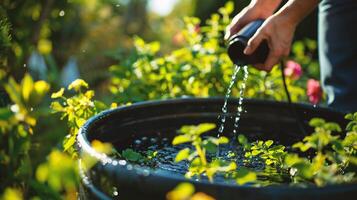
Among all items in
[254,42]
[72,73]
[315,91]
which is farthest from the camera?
[72,73]

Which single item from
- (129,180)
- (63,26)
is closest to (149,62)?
(129,180)

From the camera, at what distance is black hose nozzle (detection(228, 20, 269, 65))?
188cm

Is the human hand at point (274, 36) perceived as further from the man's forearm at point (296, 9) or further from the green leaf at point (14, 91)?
the green leaf at point (14, 91)

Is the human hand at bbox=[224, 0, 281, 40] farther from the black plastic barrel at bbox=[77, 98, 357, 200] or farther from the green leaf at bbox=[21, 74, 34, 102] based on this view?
the green leaf at bbox=[21, 74, 34, 102]

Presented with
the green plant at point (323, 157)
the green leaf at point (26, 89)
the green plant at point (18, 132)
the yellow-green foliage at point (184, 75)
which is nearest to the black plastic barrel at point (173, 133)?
the green plant at point (323, 157)

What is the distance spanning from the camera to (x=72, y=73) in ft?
20.8

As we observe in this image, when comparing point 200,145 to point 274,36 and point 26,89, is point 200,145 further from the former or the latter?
point 274,36

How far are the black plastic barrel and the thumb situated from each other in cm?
41

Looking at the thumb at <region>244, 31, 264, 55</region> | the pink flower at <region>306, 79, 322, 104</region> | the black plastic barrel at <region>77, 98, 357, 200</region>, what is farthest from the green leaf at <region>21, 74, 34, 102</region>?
the pink flower at <region>306, 79, 322, 104</region>

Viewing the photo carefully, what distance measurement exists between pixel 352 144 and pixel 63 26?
514 centimetres

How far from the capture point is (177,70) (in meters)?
2.88

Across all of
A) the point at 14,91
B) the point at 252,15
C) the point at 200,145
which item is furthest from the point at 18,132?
the point at 252,15

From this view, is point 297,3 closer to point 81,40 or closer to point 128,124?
point 128,124

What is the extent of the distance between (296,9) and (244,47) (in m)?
0.22
